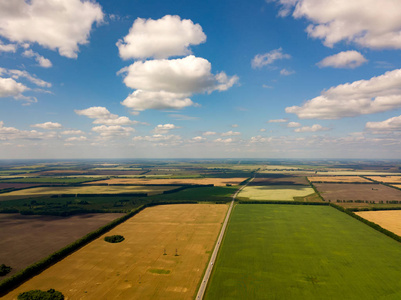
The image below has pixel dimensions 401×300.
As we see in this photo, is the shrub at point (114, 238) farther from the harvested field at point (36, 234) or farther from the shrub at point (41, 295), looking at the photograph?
the shrub at point (41, 295)

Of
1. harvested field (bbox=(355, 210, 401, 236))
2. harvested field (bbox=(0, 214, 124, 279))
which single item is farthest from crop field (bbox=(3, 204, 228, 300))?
harvested field (bbox=(355, 210, 401, 236))

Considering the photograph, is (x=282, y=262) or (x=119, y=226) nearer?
(x=282, y=262)

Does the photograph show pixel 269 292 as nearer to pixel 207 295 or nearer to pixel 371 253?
pixel 207 295

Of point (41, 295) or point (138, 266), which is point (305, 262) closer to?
point (138, 266)

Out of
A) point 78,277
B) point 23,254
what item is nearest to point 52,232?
point 23,254

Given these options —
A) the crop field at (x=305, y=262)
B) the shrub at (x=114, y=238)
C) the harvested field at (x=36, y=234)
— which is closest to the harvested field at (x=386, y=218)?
the crop field at (x=305, y=262)
